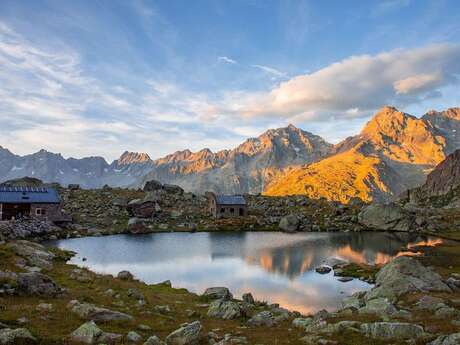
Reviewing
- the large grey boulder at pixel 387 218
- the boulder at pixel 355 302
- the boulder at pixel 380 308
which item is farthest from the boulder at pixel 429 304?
the large grey boulder at pixel 387 218

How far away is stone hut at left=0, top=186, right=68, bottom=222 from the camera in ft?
303

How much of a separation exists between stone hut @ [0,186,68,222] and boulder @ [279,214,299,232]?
6138 cm

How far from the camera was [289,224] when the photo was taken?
374ft

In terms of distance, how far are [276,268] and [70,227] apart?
58.2m

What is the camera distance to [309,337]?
866 inches

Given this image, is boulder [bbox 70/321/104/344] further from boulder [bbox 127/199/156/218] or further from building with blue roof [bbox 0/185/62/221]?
boulder [bbox 127/199/156/218]

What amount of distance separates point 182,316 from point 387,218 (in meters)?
Answer: 103

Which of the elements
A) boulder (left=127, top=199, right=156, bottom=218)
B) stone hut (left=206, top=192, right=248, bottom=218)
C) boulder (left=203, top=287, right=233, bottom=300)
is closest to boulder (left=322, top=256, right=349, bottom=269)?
boulder (left=203, top=287, right=233, bottom=300)

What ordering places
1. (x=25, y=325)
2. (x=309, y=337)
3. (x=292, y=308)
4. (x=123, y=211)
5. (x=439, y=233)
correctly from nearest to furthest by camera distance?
(x=25, y=325) → (x=309, y=337) → (x=292, y=308) → (x=439, y=233) → (x=123, y=211)

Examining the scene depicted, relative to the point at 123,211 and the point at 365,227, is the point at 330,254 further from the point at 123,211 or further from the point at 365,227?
the point at 123,211

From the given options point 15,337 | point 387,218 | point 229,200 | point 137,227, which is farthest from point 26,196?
point 387,218

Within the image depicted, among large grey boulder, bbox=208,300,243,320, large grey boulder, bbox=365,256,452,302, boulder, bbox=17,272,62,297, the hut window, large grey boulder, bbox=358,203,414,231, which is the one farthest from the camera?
large grey boulder, bbox=358,203,414,231

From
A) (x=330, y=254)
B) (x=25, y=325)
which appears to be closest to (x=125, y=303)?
(x=25, y=325)

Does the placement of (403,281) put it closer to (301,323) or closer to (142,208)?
(301,323)
